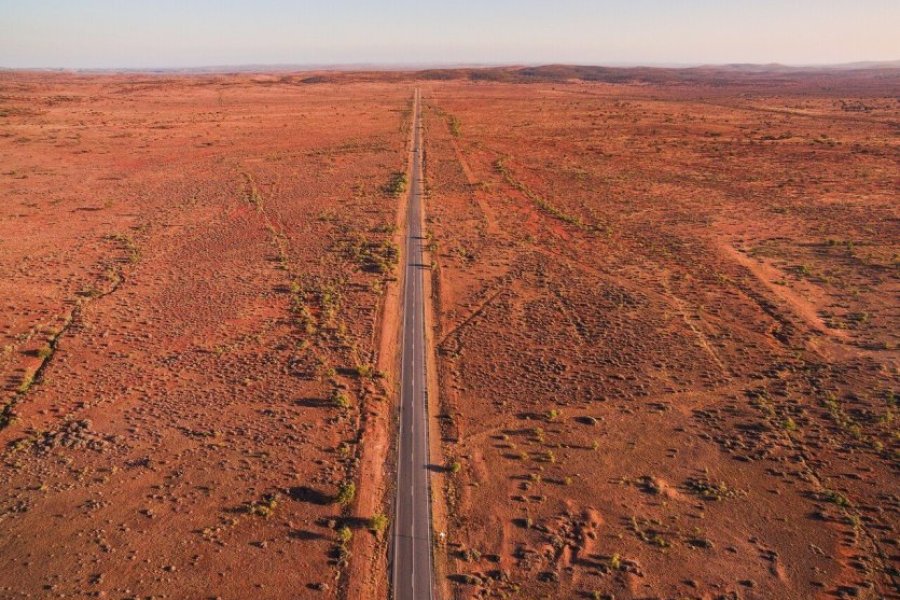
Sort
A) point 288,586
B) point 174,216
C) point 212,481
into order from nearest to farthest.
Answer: point 288,586 < point 212,481 < point 174,216

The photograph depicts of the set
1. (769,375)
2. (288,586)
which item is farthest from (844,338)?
(288,586)

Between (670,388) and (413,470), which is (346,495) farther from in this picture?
(670,388)

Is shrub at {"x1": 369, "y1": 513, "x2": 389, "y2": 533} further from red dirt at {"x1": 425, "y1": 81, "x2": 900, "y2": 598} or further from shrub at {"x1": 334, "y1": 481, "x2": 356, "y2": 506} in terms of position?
red dirt at {"x1": 425, "y1": 81, "x2": 900, "y2": 598}

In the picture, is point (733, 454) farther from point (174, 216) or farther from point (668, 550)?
point (174, 216)

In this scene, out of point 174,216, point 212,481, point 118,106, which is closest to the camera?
point 212,481

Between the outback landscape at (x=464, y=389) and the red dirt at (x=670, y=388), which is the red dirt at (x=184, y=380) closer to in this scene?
the outback landscape at (x=464, y=389)

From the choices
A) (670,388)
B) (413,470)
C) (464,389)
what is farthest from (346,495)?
(670,388)
